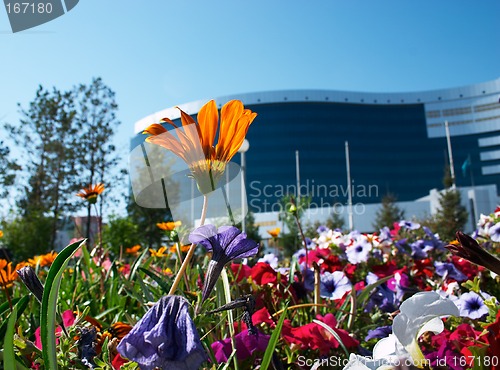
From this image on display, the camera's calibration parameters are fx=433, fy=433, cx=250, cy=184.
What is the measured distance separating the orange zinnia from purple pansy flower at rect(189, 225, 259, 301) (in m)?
0.08

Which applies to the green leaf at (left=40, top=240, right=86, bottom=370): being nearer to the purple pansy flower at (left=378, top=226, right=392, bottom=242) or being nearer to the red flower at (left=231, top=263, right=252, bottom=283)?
the red flower at (left=231, top=263, right=252, bottom=283)

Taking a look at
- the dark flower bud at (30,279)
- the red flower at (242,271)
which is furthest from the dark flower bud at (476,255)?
the red flower at (242,271)

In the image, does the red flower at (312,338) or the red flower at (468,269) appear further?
the red flower at (468,269)

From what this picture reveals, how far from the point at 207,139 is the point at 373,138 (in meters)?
72.2

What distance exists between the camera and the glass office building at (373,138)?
66.2m

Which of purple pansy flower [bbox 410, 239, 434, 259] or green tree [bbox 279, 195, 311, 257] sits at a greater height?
green tree [bbox 279, 195, 311, 257]

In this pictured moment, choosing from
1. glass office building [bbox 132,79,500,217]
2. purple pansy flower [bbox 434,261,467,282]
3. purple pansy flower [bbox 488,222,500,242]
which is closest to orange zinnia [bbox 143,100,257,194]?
purple pansy flower [bbox 434,261,467,282]

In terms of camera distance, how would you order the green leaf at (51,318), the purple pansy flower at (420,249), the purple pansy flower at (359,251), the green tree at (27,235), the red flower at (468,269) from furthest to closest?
1. the green tree at (27,235)
2. the purple pansy flower at (420,249)
3. the purple pansy flower at (359,251)
4. the red flower at (468,269)
5. the green leaf at (51,318)

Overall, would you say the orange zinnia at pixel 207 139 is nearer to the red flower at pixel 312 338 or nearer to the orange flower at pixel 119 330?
the orange flower at pixel 119 330

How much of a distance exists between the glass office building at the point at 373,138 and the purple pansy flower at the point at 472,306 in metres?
63.2

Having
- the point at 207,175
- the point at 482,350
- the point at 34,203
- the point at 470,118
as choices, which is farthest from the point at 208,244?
the point at 470,118

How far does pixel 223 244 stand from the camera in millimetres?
658

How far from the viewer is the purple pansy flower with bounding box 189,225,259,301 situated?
64 cm

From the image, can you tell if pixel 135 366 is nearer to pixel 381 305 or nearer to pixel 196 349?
pixel 196 349
